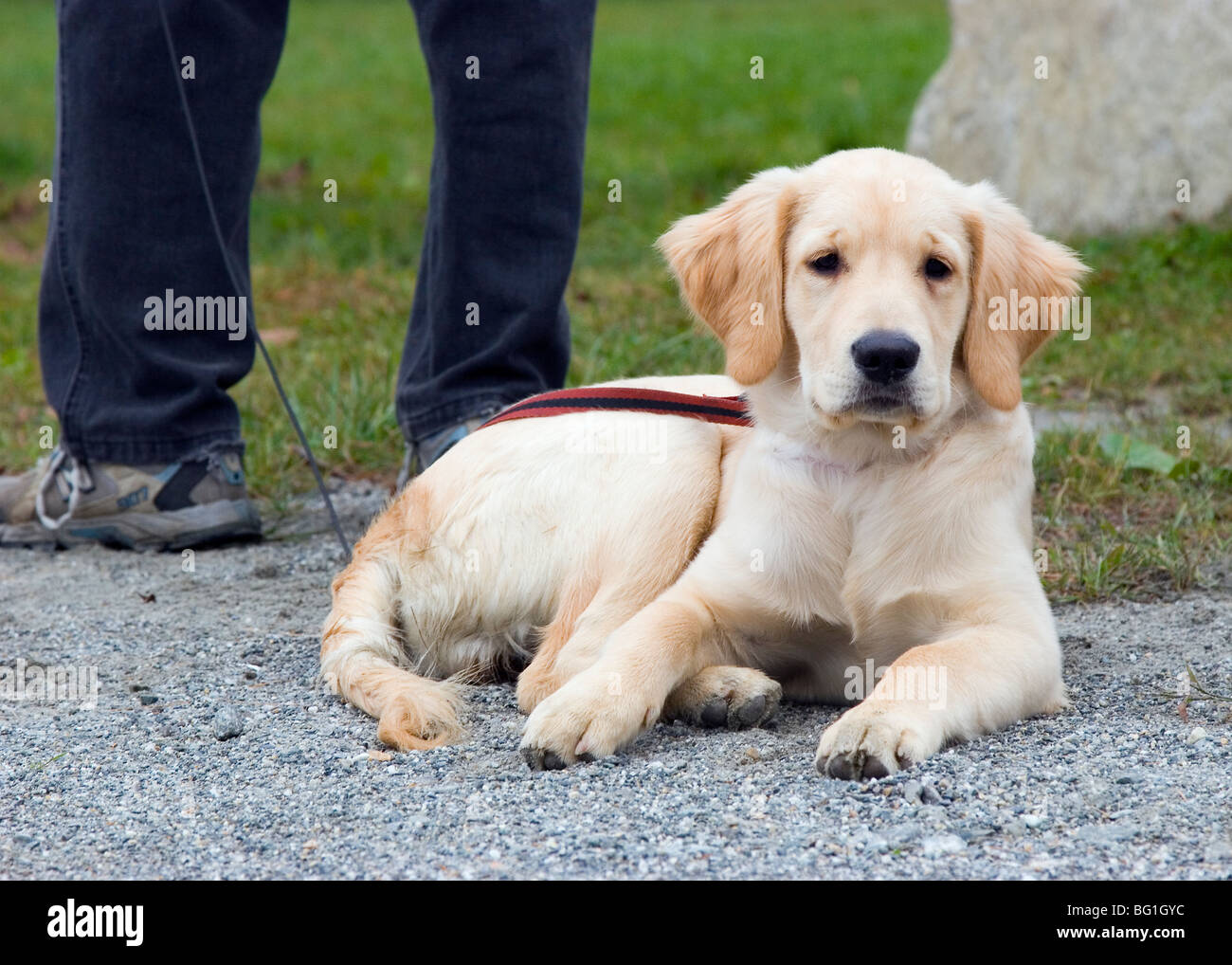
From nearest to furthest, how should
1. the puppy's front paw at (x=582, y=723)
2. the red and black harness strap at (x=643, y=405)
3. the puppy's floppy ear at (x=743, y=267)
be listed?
the puppy's front paw at (x=582, y=723) < the puppy's floppy ear at (x=743, y=267) < the red and black harness strap at (x=643, y=405)

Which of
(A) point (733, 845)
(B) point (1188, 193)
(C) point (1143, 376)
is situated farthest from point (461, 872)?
(B) point (1188, 193)

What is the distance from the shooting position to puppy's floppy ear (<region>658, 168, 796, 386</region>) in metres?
2.57

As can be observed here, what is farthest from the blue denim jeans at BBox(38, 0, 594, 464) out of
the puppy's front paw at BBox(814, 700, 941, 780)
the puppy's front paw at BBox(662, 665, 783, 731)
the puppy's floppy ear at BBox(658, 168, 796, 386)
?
the puppy's front paw at BBox(814, 700, 941, 780)

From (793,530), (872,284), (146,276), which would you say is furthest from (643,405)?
(146,276)

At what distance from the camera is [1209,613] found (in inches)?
116

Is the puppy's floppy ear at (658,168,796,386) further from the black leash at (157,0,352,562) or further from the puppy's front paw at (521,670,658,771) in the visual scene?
the black leash at (157,0,352,562)

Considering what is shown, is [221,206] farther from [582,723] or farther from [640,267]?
[640,267]

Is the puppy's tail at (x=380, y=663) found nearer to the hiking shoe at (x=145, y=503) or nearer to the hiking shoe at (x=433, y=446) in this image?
the hiking shoe at (x=433, y=446)

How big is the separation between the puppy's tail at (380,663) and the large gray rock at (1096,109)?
4655 millimetres

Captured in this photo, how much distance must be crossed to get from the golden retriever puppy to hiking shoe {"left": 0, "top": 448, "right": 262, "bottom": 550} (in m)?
0.90

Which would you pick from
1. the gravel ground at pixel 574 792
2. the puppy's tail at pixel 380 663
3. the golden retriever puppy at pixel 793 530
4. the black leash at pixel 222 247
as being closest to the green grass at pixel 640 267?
the black leash at pixel 222 247

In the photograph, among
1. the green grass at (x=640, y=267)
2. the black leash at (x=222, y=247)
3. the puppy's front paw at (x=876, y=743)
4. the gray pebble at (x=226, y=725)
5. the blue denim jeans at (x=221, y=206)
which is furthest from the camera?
the green grass at (x=640, y=267)

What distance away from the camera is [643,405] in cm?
288

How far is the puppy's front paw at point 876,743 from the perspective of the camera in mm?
2049
